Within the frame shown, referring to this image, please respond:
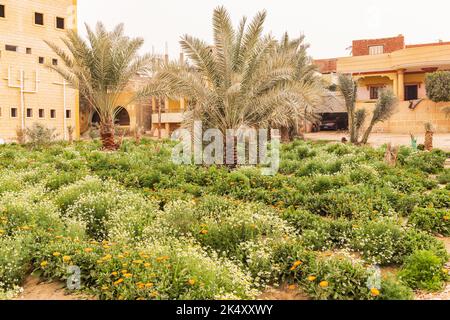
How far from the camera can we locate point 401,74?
32406 mm

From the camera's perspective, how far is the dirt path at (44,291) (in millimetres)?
5391

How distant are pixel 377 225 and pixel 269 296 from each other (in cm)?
237

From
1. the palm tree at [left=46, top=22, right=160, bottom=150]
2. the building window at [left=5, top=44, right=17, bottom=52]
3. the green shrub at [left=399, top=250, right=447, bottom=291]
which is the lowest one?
the green shrub at [left=399, top=250, right=447, bottom=291]

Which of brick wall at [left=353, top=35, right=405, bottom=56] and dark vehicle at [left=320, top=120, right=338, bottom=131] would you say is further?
brick wall at [left=353, top=35, right=405, bottom=56]

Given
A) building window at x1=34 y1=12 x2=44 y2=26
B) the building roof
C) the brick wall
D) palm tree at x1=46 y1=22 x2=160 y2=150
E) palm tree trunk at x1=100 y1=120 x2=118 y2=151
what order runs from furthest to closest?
the building roof → the brick wall → building window at x1=34 y1=12 x2=44 y2=26 → palm tree trunk at x1=100 y1=120 x2=118 y2=151 → palm tree at x1=46 y1=22 x2=160 y2=150

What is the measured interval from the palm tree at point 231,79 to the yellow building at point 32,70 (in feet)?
61.3

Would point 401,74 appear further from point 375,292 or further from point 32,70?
point 375,292

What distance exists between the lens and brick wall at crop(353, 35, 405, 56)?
37.1 metres

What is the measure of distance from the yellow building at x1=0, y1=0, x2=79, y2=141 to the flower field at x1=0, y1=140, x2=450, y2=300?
20287mm

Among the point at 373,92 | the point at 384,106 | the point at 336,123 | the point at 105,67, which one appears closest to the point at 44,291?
the point at 105,67

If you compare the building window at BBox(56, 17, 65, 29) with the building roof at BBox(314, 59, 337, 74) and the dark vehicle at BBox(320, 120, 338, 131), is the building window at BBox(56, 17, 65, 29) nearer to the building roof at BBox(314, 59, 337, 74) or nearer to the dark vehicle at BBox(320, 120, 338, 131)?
the dark vehicle at BBox(320, 120, 338, 131)

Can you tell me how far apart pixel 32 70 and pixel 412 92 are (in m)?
26.9

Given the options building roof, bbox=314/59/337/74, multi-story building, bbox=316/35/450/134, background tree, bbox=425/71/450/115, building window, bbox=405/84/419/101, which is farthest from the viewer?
building roof, bbox=314/59/337/74

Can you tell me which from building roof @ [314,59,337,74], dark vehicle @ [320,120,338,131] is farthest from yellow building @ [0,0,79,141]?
building roof @ [314,59,337,74]
